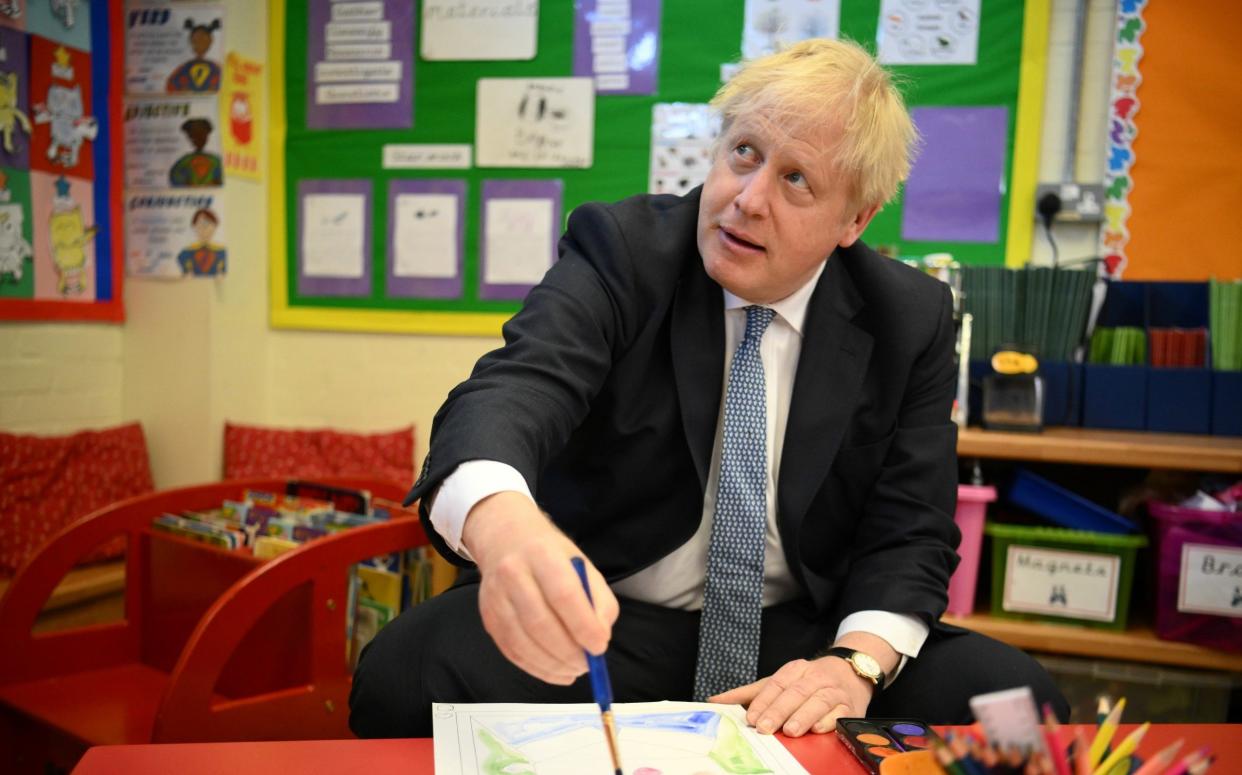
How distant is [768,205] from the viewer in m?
1.14

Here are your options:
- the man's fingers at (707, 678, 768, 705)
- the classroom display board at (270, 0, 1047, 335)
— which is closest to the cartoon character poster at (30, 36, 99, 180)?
the classroom display board at (270, 0, 1047, 335)

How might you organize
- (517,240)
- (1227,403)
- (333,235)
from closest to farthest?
(1227,403), (517,240), (333,235)

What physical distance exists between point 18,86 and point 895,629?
2324mm

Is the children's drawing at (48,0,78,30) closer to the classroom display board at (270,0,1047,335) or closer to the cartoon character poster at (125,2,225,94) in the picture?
the cartoon character poster at (125,2,225,94)

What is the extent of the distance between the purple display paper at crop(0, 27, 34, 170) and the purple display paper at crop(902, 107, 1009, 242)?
2200 millimetres

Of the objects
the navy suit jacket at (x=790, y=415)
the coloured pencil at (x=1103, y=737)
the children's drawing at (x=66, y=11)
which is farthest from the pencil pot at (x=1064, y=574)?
the children's drawing at (x=66, y=11)

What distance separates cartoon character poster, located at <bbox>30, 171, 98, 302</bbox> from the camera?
222 centimetres

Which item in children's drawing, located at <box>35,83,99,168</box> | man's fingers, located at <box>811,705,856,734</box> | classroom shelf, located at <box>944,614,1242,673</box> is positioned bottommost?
classroom shelf, located at <box>944,614,1242,673</box>

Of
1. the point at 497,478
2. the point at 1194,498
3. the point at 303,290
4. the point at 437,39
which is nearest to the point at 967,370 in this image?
the point at 1194,498

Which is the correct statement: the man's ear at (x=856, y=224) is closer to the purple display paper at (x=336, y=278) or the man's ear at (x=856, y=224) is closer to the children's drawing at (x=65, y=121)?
the purple display paper at (x=336, y=278)

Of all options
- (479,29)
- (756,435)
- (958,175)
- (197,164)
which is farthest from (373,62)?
(756,435)

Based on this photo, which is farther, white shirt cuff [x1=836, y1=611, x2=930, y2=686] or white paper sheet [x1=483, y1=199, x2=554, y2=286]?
white paper sheet [x1=483, y1=199, x2=554, y2=286]

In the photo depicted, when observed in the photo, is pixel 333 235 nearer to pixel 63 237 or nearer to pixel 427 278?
pixel 427 278

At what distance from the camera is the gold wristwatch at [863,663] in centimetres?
106
